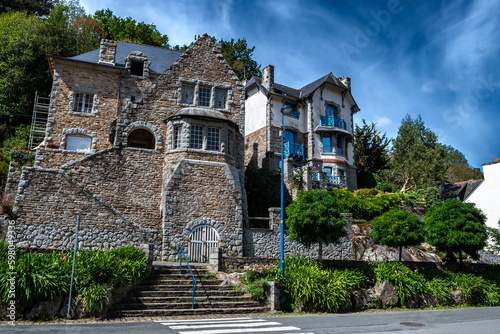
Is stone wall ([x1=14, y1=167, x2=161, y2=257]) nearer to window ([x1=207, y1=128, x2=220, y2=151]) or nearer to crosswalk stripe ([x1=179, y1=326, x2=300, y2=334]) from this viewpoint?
window ([x1=207, y1=128, x2=220, y2=151])

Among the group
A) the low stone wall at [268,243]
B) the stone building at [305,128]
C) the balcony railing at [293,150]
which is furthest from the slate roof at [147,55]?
the low stone wall at [268,243]

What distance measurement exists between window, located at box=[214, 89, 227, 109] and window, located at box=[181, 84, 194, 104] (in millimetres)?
1474

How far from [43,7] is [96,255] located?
1457 inches

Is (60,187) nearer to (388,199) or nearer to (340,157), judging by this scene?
(388,199)

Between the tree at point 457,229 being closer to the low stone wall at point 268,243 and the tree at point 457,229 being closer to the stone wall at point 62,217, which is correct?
the low stone wall at point 268,243

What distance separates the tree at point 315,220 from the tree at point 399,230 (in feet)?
10.2

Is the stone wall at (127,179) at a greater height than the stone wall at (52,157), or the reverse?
the stone wall at (52,157)

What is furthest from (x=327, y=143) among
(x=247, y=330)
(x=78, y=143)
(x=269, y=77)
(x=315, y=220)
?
(x=247, y=330)

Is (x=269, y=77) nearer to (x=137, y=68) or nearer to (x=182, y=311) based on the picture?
(x=137, y=68)

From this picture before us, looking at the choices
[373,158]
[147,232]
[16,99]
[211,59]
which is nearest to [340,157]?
[373,158]

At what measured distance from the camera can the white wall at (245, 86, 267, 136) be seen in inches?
1275

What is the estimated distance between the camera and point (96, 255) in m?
12.2

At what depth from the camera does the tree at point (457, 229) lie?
17.4 m

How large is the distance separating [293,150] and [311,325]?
22016 mm
